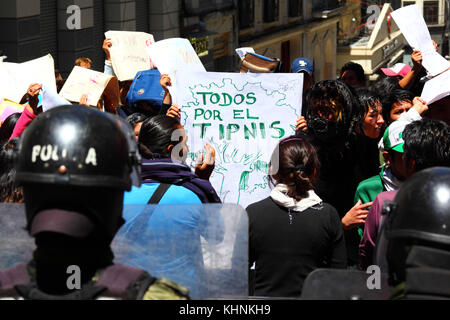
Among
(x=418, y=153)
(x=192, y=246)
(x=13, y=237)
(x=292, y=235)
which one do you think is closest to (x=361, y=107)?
(x=418, y=153)

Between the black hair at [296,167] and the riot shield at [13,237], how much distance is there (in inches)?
58.8

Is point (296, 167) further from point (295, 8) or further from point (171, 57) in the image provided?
point (295, 8)

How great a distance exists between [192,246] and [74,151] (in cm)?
43

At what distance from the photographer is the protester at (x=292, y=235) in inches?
127

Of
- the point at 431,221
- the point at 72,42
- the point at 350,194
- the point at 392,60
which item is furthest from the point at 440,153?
the point at 392,60

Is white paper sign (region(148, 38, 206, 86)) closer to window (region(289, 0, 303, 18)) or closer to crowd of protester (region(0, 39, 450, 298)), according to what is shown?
crowd of protester (region(0, 39, 450, 298))

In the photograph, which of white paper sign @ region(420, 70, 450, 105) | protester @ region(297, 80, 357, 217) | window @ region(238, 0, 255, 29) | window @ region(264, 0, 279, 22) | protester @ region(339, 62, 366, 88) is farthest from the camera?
window @ region(264, 0, 279, 22)

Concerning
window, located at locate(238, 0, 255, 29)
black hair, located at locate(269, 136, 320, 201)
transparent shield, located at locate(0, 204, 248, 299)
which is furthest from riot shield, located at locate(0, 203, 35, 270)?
window, located at locate(238, 0, 255, 29)

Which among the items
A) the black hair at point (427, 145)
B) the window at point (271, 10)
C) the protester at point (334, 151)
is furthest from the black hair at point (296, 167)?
the window at point (271, 10)

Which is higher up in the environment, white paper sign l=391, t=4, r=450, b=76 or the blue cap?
white paper sign l=391, t=4, r=450, b=76

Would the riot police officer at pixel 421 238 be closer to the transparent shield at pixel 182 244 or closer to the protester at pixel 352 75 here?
the transparent shield at pixel 182 244

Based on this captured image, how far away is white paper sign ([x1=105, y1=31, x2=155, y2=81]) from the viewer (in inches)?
247
